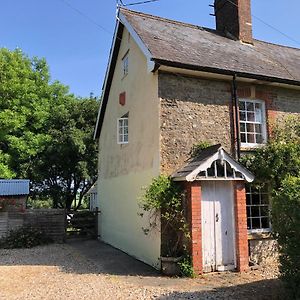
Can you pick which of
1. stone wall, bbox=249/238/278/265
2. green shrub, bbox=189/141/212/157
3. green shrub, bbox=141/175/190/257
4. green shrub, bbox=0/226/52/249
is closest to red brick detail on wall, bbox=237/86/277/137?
green shrub, bbox=189/141/212/157

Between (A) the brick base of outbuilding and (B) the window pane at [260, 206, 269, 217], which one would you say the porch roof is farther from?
(B) the window pane at [260, 206, 269, 217]

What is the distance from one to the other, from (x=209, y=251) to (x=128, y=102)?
22.1ft

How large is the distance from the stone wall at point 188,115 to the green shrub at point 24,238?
7.96m

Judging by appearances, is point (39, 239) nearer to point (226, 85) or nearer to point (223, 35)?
point (226, 85)

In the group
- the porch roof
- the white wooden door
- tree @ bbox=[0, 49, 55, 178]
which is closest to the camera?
the porch roof

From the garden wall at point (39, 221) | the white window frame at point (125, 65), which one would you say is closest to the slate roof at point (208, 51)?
the white window frame at point (125, 65)

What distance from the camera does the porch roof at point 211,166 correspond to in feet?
30.8

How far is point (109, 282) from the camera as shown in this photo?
866cm

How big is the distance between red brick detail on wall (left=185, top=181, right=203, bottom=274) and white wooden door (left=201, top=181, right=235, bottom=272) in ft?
1.06

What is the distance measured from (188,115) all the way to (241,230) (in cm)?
388

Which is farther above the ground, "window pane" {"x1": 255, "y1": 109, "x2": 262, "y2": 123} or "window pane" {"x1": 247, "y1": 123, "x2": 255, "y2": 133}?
"window pane" {"x1": 255, "y1": 109, "x2": 262, "y2": 123}

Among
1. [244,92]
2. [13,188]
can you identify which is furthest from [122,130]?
[13,188]

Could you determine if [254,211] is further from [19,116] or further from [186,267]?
[19,116]

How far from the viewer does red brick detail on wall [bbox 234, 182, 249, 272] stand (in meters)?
9.73
